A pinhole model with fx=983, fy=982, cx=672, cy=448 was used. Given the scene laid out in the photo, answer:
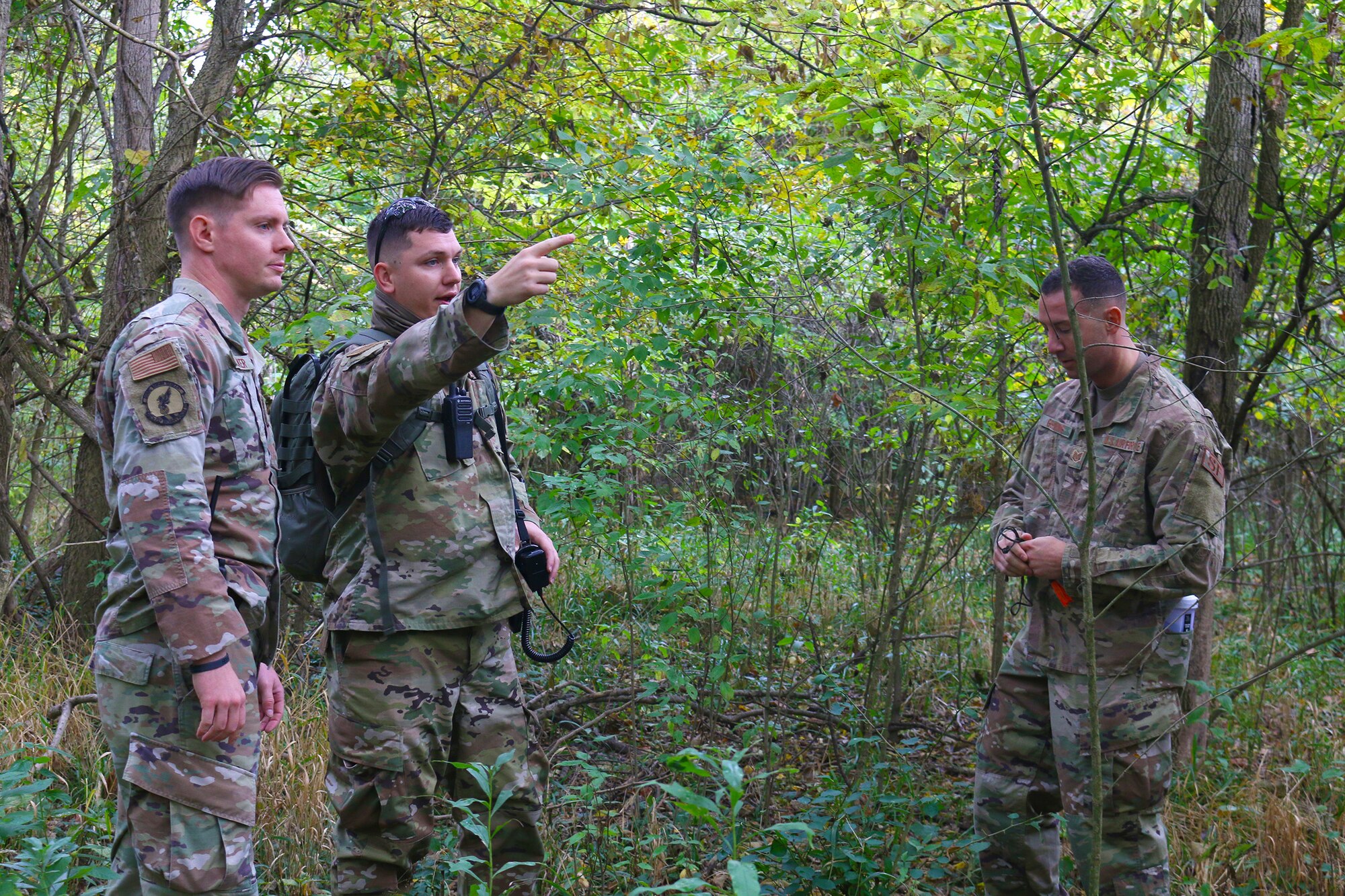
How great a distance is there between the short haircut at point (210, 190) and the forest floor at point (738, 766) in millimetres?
1473

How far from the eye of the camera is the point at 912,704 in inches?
196

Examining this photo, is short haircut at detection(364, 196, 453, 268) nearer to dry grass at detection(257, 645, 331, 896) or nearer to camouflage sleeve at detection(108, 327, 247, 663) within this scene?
camouflage sleeve at detection(108, 327, 247, 663)

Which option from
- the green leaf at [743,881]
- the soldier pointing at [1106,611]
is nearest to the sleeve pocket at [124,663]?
the green leaf at [743,881]

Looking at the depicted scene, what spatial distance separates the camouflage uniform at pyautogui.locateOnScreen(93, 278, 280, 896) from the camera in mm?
1943

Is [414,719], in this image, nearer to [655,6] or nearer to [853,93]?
[853,93]

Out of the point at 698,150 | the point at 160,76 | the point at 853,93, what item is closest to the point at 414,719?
the point at 853,93

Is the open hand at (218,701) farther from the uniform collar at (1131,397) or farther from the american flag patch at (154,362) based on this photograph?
the uniform collar at (1131,397)

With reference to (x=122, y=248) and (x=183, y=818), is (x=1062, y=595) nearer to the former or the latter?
(x=183, y=818)

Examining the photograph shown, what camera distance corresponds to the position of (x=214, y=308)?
2.20 metres

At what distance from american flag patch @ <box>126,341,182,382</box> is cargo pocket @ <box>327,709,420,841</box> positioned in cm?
97

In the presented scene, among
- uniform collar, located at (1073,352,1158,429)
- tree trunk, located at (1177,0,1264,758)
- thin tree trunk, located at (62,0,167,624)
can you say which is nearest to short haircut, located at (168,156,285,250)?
uniform collar, located at (1073,352,1158,429)

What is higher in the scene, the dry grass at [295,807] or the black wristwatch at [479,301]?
the black wristwatch at [479,301]

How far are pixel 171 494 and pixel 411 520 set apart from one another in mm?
638

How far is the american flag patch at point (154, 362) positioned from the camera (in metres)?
2.00
